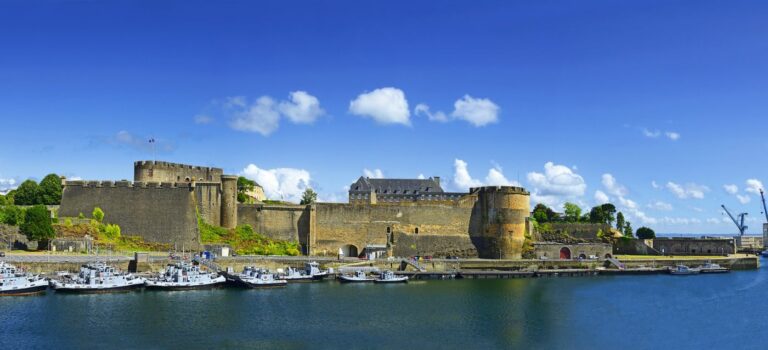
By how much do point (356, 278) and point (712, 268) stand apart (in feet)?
79.1

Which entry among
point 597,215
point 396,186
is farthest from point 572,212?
point 396,186

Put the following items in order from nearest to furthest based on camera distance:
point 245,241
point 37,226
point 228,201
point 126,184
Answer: point 37,226 → point 126,184 → point 245,241 → point 228,201

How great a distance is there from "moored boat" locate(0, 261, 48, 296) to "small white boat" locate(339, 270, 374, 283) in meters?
13.1

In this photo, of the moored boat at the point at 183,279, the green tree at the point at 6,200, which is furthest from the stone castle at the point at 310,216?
the moored boat at the point at 183,279

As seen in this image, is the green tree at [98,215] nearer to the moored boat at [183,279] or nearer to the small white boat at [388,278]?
the moored boat at [183,279]

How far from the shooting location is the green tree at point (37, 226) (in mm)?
32094

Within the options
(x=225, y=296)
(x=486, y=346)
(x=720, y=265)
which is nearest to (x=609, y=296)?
(x=486, y=346)

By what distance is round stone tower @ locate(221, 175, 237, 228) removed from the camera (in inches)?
1484

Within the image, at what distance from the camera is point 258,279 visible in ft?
102

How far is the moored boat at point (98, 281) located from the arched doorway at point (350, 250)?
14.6m

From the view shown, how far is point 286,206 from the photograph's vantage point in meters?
39.8

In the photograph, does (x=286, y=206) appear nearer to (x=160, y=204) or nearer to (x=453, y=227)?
(x=160, y=204)

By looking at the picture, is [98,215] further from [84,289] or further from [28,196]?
[84,289]

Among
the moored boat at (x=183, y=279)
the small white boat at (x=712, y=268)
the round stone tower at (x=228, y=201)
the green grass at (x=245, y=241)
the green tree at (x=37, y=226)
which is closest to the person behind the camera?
the moored boat at (x=183, y=279)
